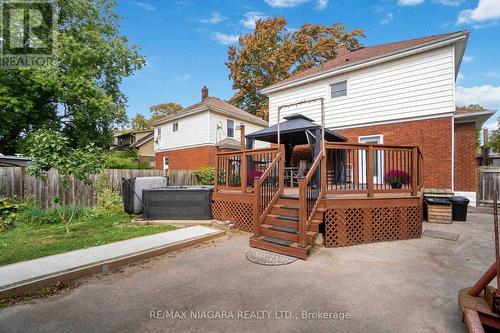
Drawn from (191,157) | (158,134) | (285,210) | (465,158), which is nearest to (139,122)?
(158,134)

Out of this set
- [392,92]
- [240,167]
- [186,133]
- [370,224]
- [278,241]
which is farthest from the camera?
[186,133]

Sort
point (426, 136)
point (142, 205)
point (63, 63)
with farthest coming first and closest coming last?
point (63, 63), point (426, 136), point (142, 205)

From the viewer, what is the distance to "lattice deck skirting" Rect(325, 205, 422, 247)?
5234 millimetres

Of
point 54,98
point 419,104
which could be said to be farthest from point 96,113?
point 419,104

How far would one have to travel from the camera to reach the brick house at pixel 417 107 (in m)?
8.41

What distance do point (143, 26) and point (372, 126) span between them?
13.9 meters

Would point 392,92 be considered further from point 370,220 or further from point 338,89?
point 370,220

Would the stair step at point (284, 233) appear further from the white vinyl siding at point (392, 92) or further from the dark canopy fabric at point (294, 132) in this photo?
the white vinyl siding at point (392, 92)

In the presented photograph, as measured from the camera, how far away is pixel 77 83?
49.3 feet

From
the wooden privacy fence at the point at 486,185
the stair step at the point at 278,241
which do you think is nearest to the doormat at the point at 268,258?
the stair step at the point at 278,241

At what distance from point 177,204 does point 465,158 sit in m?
10.5

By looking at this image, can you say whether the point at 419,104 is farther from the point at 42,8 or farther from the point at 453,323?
the point at 42,8

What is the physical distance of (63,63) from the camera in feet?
51.2

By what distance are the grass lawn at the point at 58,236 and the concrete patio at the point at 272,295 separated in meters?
1.61
